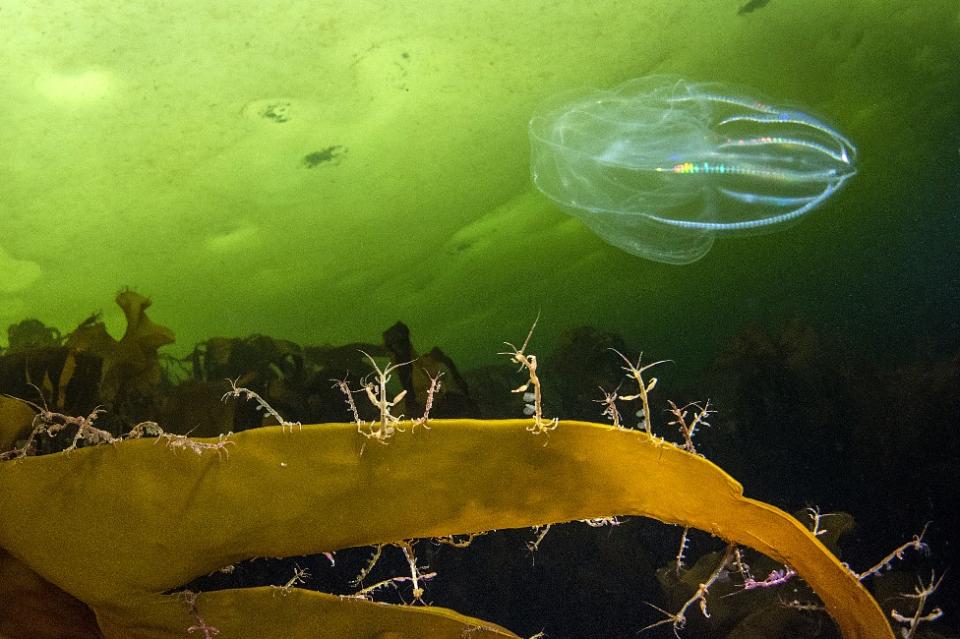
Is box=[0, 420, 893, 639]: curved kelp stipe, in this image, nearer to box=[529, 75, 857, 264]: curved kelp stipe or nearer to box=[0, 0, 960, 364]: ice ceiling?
box=[0, 0, 960, 364]: ice ceiling

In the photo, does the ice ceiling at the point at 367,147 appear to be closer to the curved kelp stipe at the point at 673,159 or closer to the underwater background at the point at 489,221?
the underwater background at the point at 489,221

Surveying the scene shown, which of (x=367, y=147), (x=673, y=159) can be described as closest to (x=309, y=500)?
(x=367, y=147)

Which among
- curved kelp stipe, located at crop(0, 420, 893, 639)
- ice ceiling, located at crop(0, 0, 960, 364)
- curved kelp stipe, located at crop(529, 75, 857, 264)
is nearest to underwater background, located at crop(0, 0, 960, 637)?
ice ceiling, located at crop(0, 0, 960, 364)

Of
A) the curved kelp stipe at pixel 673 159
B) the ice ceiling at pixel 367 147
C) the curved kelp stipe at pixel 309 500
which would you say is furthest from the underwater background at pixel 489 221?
the curved kelp stipe at pixel 309 500

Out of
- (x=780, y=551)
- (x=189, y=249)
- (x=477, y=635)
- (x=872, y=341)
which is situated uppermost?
(x=189, y=249)

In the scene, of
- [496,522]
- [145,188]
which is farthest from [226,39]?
[496,522]

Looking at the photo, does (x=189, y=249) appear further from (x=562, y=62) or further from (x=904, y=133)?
(x=904, y=133)
